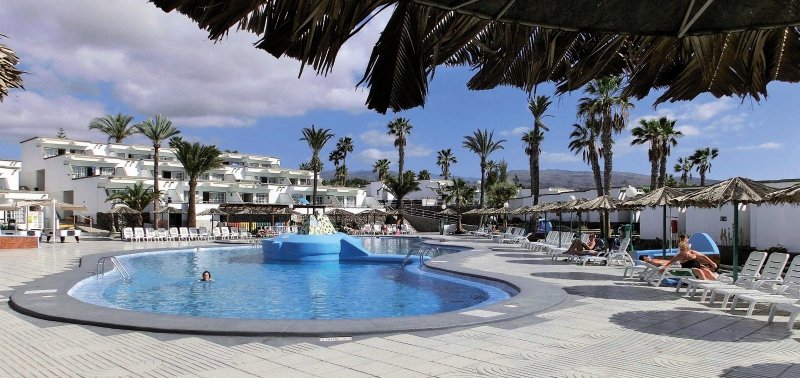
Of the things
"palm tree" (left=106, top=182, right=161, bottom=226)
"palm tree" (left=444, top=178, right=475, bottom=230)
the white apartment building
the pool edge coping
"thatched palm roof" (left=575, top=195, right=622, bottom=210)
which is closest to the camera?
the pool edge coping

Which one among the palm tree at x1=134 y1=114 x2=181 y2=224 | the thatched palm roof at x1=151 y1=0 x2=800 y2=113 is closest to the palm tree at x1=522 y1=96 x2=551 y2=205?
the palm tree at x1=134 y1=114 x2=181 y2=224

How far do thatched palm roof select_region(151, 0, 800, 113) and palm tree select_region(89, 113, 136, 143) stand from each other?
60.5 m

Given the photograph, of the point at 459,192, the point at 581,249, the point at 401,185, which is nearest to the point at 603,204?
the point at 581,249

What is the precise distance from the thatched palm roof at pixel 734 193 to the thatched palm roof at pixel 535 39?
809 centimetres

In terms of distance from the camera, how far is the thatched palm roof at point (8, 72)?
880 cm

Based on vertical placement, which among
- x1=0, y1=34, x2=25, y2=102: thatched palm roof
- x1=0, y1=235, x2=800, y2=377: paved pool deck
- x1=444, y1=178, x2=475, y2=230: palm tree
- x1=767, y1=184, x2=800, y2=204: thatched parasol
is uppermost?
x1=0, y1=34, x2=25, y2=102: thatched palm roof

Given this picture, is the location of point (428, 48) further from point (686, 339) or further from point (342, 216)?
point (342, 216)

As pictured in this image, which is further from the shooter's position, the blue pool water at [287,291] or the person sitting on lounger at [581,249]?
the person sitting on lounger at [581,249]

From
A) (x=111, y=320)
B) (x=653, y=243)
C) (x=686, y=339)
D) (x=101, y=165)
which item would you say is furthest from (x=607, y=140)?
(x=101, y=165)

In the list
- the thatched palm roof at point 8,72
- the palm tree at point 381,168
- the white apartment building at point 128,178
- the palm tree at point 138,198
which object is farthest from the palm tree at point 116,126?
the thatched palm roof at point 8,72

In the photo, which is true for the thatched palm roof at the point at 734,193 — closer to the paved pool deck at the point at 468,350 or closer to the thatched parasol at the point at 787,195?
the thatched parasol at the point at 787,195

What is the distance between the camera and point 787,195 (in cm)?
941

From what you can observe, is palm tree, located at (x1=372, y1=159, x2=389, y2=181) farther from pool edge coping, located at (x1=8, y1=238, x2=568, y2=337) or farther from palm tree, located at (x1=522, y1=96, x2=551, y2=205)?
pool edge coping, located at (x1=8, y1=238, x2=568, y2=337)

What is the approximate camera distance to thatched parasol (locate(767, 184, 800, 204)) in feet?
30.6
